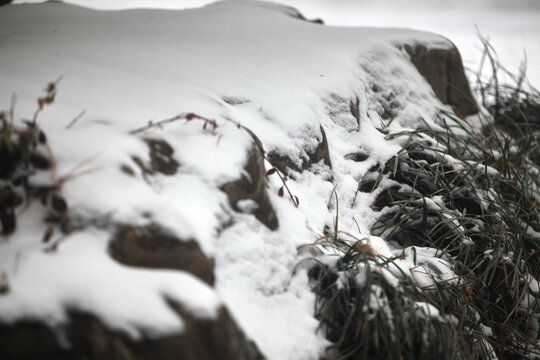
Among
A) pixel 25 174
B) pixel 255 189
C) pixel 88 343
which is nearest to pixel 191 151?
pixel 255 189

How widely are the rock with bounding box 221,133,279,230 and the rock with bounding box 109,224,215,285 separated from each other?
214mm

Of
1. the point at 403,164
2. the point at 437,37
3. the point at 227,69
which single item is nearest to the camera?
the point at 227,69

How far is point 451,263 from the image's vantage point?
154 cm

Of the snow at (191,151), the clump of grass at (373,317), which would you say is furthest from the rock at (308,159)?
the clump of grass at (373,317)

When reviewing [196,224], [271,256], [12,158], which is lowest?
[271,256]

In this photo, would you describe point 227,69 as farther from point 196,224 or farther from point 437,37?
point 437,37

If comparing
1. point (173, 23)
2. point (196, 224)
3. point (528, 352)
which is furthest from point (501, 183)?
point (173, 23)

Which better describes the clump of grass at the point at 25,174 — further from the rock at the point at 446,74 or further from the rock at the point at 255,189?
the rock at the point at 446,74

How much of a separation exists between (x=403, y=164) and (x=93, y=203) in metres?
1.37

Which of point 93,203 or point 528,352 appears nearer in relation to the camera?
point 93,203

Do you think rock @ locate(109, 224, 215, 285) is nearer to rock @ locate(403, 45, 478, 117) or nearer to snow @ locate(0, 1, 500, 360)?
snow @ locate(0, 1, 500, 360)

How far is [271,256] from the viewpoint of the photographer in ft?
3.62

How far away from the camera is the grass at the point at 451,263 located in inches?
43.1

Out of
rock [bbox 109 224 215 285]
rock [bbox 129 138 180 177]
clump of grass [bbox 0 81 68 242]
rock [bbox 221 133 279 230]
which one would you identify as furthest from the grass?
clump of grass [bbox 0 81 68 242]
